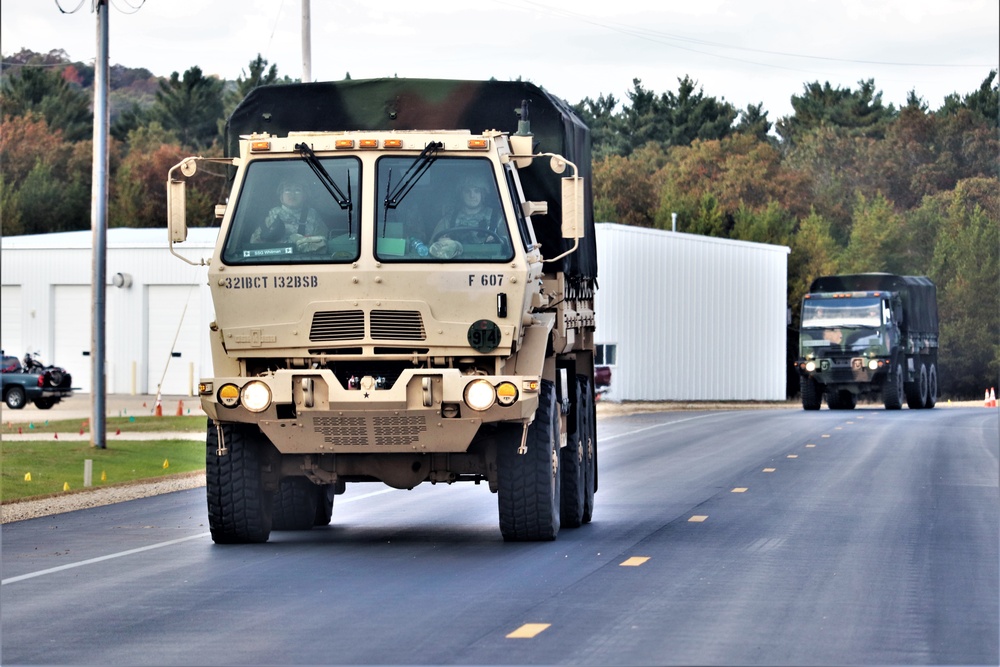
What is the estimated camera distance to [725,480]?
814 inches

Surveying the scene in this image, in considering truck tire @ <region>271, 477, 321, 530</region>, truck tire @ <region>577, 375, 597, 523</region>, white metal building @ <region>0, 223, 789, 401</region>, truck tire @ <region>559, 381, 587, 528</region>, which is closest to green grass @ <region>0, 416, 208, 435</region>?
white metal building @ <region>0, 223, 789, 401</region>

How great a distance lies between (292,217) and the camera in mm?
Result: 13117

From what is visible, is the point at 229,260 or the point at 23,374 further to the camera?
the point at 23,374

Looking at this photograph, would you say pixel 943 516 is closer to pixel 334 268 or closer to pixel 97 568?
pixel 334 268

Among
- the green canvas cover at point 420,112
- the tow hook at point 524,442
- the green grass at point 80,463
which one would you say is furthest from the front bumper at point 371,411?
the green grass at point 80,463

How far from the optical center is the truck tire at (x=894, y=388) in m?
46.8

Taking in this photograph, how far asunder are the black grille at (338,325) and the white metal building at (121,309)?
3968 cm

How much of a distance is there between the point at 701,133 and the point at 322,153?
10360 centimetres

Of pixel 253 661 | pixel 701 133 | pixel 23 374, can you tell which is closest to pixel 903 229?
pixel 701 133

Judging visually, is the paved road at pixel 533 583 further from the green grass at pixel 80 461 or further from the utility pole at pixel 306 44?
the utility pole at pixel 306 44

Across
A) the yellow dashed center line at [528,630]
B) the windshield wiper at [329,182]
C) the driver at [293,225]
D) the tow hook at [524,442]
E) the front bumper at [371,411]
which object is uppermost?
the windshield wiper at [329,182]

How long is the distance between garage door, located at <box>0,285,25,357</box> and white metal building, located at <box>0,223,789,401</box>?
0.11 ft

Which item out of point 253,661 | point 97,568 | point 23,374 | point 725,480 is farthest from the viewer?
point 23,374

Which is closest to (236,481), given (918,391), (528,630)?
(528,630)
